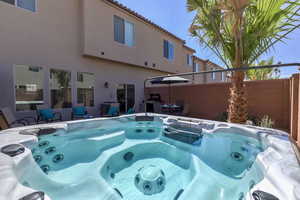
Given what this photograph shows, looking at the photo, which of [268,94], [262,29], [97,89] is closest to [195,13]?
[262,29]

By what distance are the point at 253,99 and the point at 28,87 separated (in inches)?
407

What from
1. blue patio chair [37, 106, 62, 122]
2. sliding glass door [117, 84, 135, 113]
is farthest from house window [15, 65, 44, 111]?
sliding glass door [117, 84, 135, 113]

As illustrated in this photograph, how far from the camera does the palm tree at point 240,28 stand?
345cm

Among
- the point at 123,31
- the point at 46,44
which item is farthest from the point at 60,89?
the point at 123,31

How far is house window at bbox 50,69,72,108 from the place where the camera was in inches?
277

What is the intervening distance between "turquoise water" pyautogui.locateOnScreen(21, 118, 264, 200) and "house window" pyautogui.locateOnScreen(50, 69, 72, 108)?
12.4ft

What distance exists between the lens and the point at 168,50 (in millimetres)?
13586

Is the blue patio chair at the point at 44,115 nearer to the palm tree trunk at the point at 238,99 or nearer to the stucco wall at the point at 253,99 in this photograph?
the palm tree trunk at the point at 238,99

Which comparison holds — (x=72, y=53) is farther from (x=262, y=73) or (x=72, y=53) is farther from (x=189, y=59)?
(x=189, y=59)

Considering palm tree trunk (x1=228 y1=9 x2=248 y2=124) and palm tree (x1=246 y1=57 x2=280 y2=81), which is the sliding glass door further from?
palm tree (x1=246 y1=57 x2=280 y2=81)

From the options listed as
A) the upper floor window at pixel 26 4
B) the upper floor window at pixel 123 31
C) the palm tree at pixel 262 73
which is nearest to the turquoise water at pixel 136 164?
the upper floor window at pixel 26 4

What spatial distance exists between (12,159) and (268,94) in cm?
888

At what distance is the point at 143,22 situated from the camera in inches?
424

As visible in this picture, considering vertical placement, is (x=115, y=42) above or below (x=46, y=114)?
above
